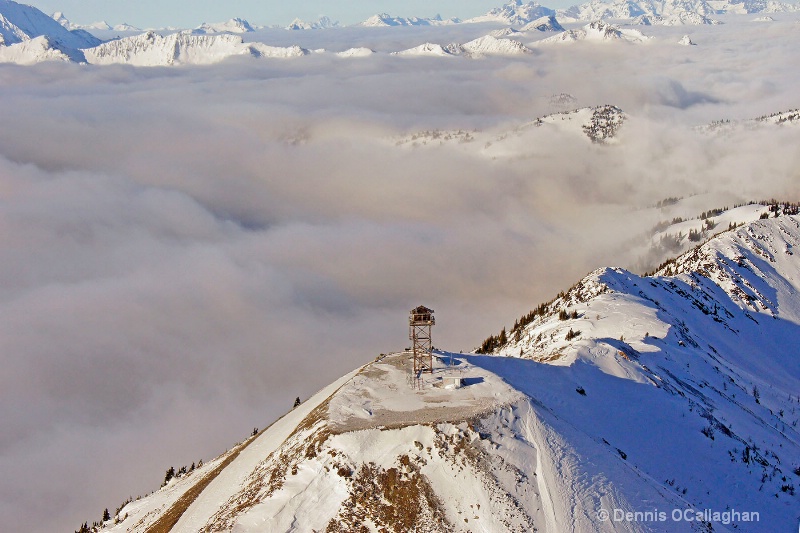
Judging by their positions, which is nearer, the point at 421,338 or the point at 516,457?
the point at 516,457

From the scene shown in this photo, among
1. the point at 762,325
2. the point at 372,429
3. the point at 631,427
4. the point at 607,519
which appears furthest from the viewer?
the point at 762,325

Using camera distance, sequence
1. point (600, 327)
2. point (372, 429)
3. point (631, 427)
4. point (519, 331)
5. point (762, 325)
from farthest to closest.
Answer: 1. point (762, 325)
2. point (519, 331)
3. point (600, 327)
4. point (631, 427)
5. point (372, 429)

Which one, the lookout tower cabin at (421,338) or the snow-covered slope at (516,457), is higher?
the lookout tower cabin at (421,338)

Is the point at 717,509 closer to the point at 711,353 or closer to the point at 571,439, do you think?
the point at 571,439

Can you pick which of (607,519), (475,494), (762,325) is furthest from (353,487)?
(762,325)

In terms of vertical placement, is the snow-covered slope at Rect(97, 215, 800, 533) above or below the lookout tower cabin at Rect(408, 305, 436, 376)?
below

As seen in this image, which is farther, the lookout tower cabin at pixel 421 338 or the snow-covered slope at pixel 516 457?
the lookout tower cabin at pixel 421 338

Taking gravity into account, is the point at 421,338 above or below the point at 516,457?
above

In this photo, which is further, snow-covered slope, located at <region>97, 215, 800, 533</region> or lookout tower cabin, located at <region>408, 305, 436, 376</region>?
lookout tower cabin, located at <region>408, 305, 436, 376</region>
